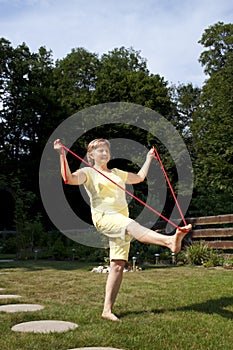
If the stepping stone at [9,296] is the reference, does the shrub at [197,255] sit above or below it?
above

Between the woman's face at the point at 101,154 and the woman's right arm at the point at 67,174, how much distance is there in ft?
0.77

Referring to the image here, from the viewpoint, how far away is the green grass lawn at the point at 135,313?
3361 millimetres

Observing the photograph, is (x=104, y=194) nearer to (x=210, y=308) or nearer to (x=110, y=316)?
(x=110, y=316)

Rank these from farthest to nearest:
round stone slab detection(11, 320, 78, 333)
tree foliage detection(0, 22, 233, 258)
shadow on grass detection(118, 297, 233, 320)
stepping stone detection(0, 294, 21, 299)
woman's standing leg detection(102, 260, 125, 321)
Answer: tree foliage detection(0, 22, 233, 258) < stepping stone detection(0, 294, 21, 299) < shadow on grass detection(118, 297, 233, 320) < woman's standing leg detection(102, 260, 125, 321) < round stone slab detection(11, 320, 78, 333)

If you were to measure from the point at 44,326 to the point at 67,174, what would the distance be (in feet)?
4.20

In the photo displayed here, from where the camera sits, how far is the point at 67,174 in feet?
13.8

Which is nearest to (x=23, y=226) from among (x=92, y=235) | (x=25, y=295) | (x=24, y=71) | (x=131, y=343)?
(x=92, y=235)

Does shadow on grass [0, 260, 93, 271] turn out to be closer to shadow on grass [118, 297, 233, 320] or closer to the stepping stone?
the stepping stone

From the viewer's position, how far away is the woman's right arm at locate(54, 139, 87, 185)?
4.19 metres

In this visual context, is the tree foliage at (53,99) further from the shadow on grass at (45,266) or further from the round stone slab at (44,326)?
the round stone slab at (44,326)

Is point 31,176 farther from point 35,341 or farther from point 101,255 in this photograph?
point 35,341

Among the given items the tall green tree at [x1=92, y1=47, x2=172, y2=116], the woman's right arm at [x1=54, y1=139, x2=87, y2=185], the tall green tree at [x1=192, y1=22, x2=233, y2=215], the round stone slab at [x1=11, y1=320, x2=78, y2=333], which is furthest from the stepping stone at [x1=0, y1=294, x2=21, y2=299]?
the tall green tree at [x1=92, y1=47, x2=172, y2=116]

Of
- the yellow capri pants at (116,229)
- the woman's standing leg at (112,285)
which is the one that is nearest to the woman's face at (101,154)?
the yellow capri pants at (116,229)

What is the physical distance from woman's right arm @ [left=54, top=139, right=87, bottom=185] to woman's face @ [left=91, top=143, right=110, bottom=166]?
0.77 feet
